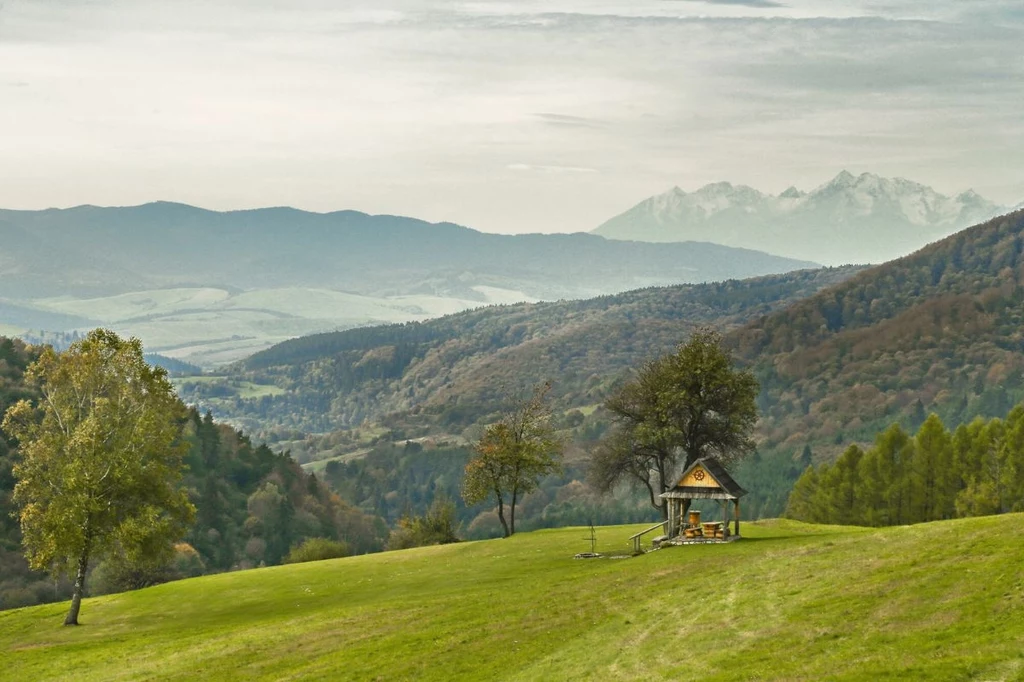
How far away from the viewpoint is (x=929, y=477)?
104750 mm

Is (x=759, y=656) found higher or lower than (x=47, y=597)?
higher

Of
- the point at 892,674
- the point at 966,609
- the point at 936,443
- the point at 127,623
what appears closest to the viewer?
the point at 892,674

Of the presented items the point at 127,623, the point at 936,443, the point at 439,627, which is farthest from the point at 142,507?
the point at 936,443

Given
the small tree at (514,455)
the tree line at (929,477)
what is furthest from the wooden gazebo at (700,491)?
the tree line at (929,477)

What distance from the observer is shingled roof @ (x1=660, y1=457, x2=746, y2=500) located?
64875mm

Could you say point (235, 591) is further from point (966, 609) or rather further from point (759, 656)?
point (966, 609)

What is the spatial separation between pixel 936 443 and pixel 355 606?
235ft

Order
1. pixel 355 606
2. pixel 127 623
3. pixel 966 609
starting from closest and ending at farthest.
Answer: pixel 966 609 < pixel 355 606 < pixel 127 623

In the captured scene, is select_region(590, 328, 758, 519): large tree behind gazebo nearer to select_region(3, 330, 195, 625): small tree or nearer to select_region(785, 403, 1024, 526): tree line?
select_region(3, 330, 195, 625): small tree

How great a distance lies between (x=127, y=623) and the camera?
6022cm

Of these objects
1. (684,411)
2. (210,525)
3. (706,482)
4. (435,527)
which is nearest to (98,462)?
(706,482)

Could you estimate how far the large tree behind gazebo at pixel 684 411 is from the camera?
71625 mm

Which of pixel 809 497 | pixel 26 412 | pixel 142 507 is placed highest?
pixel 26 412

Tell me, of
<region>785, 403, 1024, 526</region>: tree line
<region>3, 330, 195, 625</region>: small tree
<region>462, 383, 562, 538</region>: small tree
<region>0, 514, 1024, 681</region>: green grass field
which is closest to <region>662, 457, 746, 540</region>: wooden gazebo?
<region>0, 514, 1024, 681</region>: green grass field
